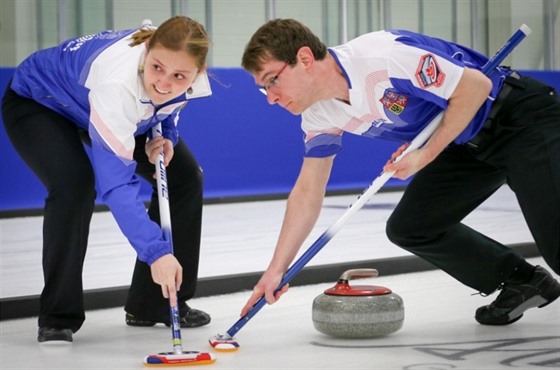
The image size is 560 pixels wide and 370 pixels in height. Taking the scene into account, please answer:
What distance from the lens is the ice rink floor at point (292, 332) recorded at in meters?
2.40

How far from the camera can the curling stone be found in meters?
2.59

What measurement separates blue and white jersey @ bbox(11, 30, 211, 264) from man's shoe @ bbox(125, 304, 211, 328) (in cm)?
57

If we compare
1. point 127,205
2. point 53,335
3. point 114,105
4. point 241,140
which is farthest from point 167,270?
point 241,140

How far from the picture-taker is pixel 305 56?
229 cm

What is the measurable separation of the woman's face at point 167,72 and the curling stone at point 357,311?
671 mm

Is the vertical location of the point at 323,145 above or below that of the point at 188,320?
above

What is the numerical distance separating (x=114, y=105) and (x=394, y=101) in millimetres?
659

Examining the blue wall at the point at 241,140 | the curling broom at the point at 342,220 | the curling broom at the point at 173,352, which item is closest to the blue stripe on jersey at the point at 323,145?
the curling broom at the point at 342,220

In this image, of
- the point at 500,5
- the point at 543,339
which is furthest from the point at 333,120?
the point at 500,5

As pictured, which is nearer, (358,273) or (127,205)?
(127,205)

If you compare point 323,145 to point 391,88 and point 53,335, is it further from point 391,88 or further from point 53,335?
point 53,335

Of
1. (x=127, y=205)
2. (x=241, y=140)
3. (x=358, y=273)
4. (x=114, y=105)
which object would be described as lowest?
(x=241, y=140)

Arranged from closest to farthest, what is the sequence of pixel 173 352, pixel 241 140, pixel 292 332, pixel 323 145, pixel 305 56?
pixel 305 56, pixel 173 352, pixel 323 145, pixel 292 332, pixel 241 140

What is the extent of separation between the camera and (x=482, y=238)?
2.87m
